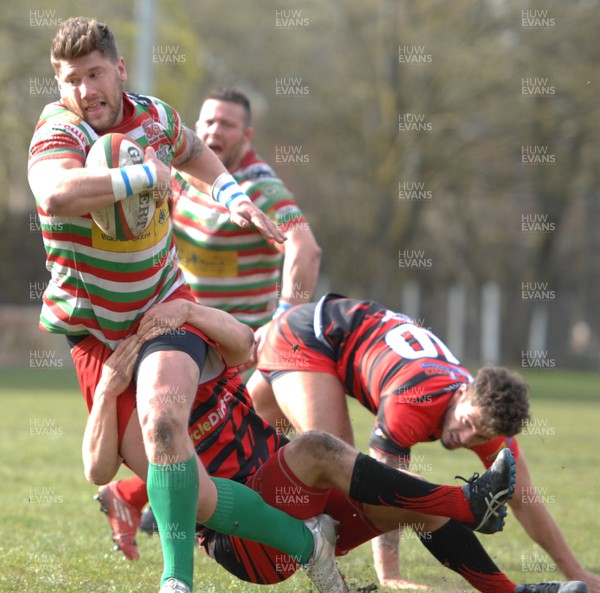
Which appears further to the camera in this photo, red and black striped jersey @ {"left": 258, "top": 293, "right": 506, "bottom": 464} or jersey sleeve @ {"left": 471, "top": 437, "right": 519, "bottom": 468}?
jersey sleeve @ {"left": 471, "top": 437, "right": 519, "bottom": 468}

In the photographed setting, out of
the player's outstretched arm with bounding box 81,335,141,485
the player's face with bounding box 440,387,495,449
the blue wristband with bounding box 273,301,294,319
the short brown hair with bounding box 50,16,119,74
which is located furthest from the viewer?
the blue wristband with bounding box 273,301,294,319

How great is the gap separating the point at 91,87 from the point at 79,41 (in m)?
0.18

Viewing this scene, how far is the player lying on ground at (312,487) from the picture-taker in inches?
162

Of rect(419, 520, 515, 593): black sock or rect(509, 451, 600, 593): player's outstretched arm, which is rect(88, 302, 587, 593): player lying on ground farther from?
rect(509, 451, 600, 593): player's outstretched arm

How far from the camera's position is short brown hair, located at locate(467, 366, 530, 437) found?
4.45 metres

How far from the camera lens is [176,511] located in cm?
386

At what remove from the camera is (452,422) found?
15.6 ft

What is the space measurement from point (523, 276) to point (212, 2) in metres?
12.4

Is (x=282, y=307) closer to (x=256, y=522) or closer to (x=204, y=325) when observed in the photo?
(x=204, y=325)

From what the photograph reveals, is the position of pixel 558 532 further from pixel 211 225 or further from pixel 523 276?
pixel 523 276

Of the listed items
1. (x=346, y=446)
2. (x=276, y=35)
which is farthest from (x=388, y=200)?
(x=346, y=446)

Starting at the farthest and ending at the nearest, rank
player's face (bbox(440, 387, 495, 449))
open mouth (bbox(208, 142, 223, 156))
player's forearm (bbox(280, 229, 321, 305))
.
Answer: open mouth (bbox(208, 142, 223, 156)) → player's forearm (bbox(280, 229, 321, 305)) → player's face (bbox(440, 387, 495, 449))

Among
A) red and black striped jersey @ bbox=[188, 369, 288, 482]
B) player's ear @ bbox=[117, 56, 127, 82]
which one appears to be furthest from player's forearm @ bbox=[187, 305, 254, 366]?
player's ear @ bbox=[117, 56, 127, 82]

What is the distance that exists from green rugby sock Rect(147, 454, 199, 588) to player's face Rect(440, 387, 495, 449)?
1.33 meters
